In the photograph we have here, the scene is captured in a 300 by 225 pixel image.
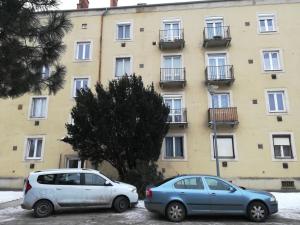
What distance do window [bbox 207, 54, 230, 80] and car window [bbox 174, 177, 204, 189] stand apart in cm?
1158

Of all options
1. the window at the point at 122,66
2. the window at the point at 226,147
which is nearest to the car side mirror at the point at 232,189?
the window at the point at 226,147

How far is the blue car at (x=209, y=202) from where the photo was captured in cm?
1024

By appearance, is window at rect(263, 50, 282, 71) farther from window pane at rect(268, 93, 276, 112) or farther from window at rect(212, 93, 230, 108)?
window at rect(212, 93, 230, 108)

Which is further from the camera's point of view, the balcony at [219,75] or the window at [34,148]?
the window at [34,148]

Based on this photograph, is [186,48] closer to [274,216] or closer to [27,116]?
[27,116]

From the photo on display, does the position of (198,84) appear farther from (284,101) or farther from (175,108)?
(284,101)

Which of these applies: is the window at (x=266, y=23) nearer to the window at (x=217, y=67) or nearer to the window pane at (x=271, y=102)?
the window at (x=217, y=67)

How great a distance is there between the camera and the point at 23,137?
2147 cm

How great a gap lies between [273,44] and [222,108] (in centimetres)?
597

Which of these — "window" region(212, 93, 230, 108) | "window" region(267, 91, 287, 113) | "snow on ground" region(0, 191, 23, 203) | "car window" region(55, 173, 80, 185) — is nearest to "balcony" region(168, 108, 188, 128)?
"window" region(212, 93, 230, 108)

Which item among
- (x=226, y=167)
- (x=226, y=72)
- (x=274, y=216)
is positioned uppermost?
(x=226, y=72)

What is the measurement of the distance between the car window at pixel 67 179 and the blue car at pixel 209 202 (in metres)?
3.06

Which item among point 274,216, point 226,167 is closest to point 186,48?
point 226,167

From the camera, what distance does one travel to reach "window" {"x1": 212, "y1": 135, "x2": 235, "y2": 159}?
20.1 metres
